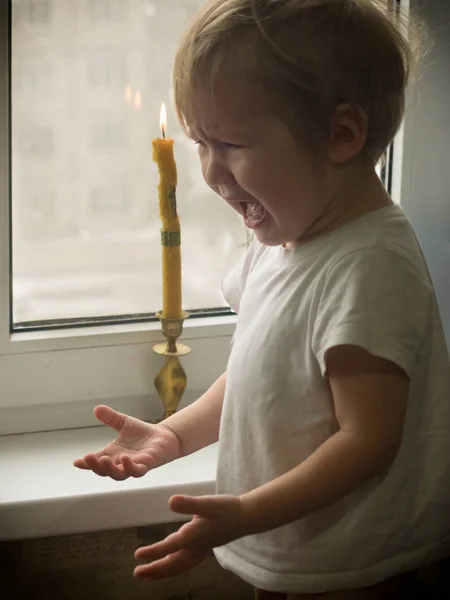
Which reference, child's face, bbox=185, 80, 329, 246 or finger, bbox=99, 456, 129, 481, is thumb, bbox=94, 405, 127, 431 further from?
child's face, bbox=185, 80, 329, 246

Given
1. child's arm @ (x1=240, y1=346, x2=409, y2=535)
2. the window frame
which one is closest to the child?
child's arm @ (x1=240, y1=346, x2=409, y2=535)

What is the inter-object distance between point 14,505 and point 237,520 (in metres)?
0.36

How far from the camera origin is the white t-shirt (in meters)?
0.72

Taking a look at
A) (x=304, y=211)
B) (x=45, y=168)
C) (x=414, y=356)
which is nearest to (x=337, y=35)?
(x=304, y=211)

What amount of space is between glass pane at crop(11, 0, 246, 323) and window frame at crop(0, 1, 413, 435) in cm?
4

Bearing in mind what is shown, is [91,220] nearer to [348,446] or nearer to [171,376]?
[171,376]

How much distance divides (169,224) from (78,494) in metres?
0.32

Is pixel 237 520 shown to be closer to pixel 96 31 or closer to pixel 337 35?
pixel 337 35

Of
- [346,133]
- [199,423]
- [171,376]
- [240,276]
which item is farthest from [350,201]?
[171,376]

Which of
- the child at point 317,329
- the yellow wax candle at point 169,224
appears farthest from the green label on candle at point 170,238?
the child at point 317,329

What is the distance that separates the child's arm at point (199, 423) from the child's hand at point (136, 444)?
0.03ft

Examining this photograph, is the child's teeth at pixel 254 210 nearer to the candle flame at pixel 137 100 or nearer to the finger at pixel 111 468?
the finger at pixel 111 468

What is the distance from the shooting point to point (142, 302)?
45.7 inches

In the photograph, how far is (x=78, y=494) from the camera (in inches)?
37.7
